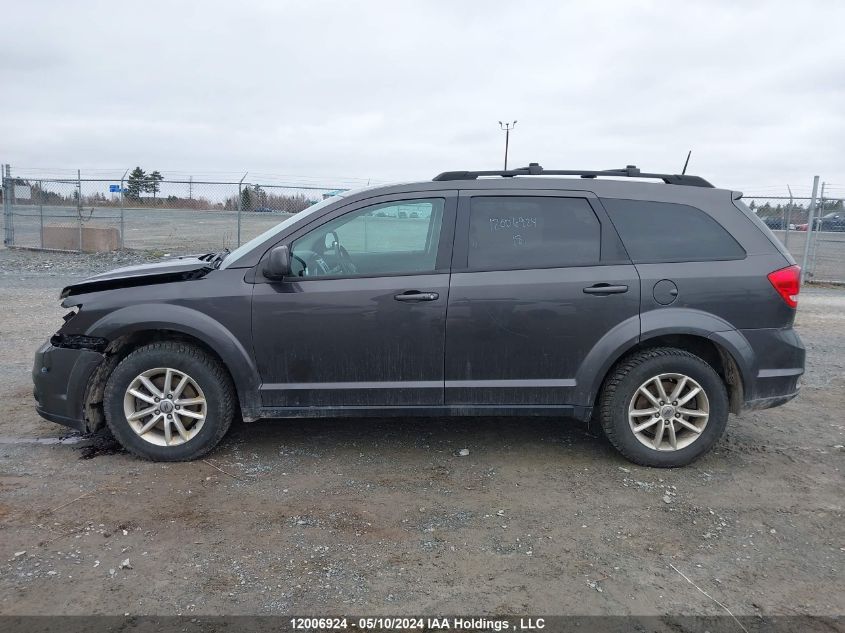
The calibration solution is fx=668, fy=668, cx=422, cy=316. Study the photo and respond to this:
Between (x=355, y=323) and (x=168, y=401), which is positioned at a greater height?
(x=355, y=323)

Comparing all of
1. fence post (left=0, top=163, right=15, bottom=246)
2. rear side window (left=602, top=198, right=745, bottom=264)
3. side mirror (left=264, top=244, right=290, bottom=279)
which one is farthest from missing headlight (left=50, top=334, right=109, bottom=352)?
fence post (left=0, top=163, right=15, bottom=246)

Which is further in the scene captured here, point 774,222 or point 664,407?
point 774,222

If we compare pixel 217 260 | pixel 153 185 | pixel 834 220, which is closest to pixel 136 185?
pixel 153 185

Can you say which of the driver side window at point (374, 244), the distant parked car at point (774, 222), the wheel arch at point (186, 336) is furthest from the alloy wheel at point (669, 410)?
the distant parked car at point (774, 222)

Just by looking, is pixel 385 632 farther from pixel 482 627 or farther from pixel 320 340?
pixel 320 340

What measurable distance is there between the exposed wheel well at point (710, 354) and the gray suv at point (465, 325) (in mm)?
16

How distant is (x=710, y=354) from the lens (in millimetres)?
4488

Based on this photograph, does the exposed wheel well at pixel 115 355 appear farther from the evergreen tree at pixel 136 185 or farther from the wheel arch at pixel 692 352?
the evergreen tree at pixel 136 185

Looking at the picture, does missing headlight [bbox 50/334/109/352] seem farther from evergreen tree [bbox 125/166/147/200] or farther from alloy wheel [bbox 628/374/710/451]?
evergreen tree [bbox 125/166/147/200]

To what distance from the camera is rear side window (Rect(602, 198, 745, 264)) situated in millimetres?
4328

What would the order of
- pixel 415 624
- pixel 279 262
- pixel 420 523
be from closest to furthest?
pixel 415 624 → pixel 420 523 → pixel 279 262

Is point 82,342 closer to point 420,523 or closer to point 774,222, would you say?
point 420,523

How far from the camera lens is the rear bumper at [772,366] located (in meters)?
4.28

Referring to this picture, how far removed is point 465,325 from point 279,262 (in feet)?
3.99
